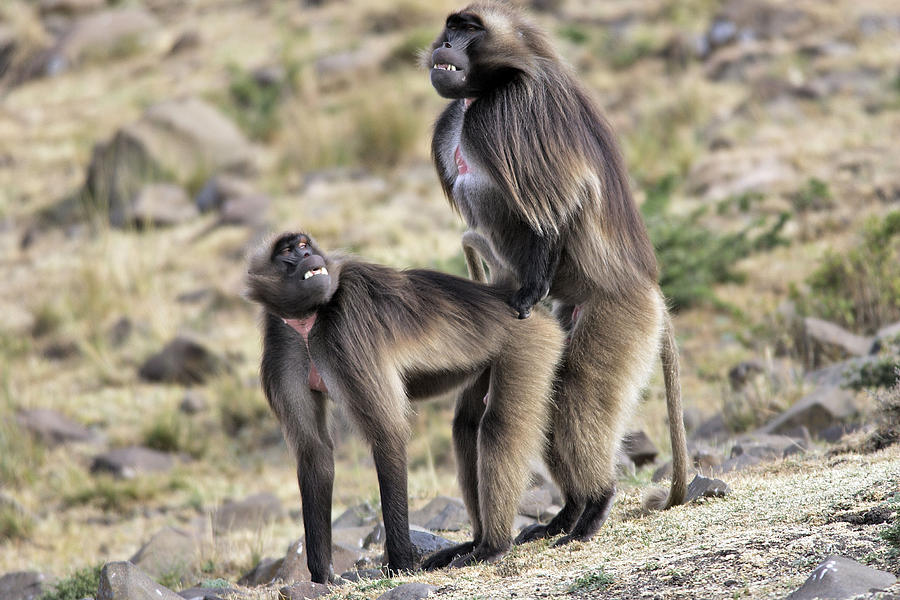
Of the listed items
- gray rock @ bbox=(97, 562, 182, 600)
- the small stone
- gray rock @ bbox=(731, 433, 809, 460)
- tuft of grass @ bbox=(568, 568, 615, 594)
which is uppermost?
tuft of grass @ bbox=(568, 568, 615, 594)

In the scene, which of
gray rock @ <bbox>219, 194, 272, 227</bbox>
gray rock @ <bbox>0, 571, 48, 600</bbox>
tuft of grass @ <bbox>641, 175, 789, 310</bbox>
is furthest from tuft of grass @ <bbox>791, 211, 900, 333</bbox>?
gray rock @ <bbox>219, 194, 272, 227</bbox>

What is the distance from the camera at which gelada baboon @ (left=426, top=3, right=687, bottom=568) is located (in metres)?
4.33

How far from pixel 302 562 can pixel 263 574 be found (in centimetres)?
48

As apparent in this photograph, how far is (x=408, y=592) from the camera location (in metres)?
3.81

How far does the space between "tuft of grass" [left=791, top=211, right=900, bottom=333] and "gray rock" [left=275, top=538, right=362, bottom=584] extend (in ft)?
14.7

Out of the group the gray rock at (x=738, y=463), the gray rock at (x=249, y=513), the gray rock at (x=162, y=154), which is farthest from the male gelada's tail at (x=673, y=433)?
the gray rock at (x=162, y=154)

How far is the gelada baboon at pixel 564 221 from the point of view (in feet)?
14.2

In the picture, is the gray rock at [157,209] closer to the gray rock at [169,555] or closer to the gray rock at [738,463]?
the gray rock at [169,555]

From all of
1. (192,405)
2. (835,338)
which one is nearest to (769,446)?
(835,338)

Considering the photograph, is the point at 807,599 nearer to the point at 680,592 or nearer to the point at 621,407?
the point at 680,592

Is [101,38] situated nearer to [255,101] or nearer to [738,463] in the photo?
[255,101]

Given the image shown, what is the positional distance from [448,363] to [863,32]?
39.0 ft

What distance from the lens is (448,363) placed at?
14.6 ft

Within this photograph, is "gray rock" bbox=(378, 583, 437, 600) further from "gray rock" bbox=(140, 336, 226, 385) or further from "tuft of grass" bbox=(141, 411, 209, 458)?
"gray rock" bbox=(140, 336, 226, 385)
